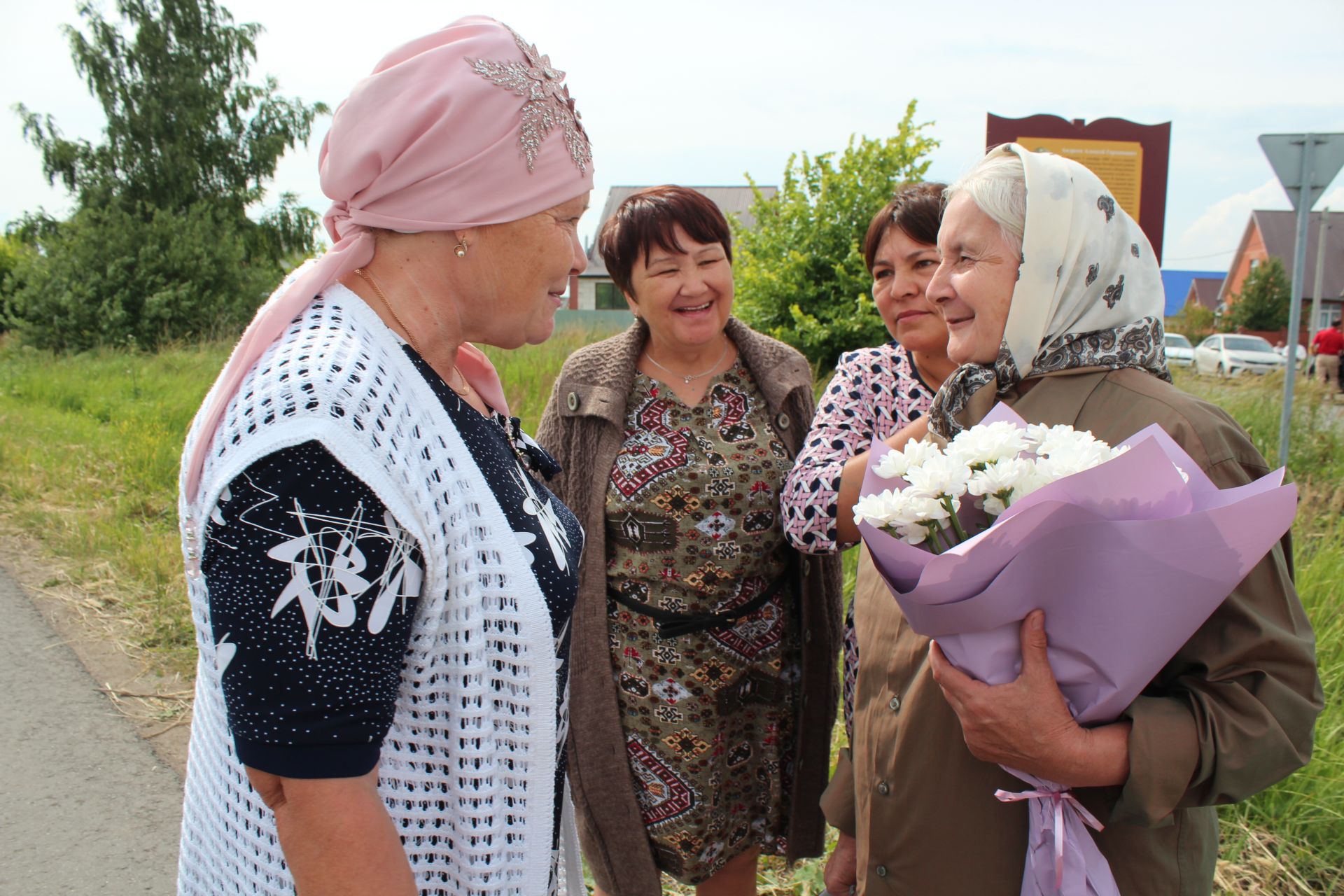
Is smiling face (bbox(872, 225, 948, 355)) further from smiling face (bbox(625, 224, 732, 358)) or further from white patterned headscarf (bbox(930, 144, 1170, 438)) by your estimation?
white patterned headscarf (bbox(930, 144, 1170, 438))

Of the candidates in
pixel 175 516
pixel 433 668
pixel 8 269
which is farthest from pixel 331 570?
pixel 8 269

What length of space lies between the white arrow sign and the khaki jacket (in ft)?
14.3

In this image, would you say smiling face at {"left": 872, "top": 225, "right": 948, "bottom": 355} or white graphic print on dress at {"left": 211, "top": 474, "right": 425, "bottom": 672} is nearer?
white graphic print on dress at {"left": 211, "top": 474, "right": 425, "bottom": 672}

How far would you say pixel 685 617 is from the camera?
2633 millimetres

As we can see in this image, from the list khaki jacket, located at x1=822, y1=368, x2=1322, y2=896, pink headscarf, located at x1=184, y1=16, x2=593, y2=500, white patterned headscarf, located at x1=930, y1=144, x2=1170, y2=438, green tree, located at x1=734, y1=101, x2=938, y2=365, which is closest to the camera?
pink headscarf, located at x1=184, y1=16, x2=593, y2=500

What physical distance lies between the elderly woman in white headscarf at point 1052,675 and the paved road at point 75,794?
250 centimetres

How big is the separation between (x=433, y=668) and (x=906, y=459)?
31.6 inches

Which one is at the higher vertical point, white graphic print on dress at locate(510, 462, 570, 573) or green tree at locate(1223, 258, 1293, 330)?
white graphic print on dress at locate(510, 462, 570, 573)

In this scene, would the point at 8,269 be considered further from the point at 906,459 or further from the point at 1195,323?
the point at 1195,323

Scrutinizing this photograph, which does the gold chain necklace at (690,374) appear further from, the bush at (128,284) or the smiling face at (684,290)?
the bush at (128,284)

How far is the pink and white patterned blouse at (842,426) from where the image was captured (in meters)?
2.27

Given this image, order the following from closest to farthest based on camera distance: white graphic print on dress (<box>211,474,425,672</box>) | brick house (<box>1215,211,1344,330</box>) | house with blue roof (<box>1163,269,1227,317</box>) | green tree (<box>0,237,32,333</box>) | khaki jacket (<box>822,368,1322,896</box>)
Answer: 1. white graphic print on dress (<box>211,474,425,672</box>)
2. khaki jacket (<box>822,368,1322,896</box>)
3. green tree (<box>0,237,32,333</box>)
4. brick house (<box>1215,211,1344,330</box>)
5. house with blue roof (<box>1163,269,1227,317</box>)

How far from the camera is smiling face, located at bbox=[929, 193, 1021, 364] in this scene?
1733 millimetres

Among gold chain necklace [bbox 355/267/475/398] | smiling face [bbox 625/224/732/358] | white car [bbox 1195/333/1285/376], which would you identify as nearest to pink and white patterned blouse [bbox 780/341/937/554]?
smiling face [bbox 625/224/732/358]
